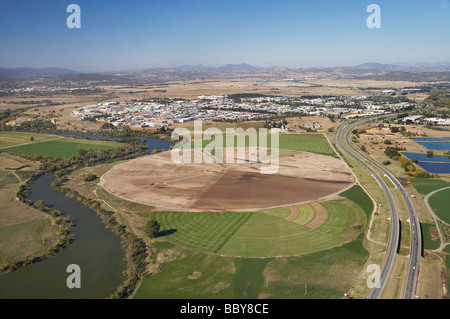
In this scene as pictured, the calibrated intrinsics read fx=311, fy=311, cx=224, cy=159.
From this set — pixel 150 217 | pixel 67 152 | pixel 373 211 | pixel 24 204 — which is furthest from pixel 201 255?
pixel 67 152

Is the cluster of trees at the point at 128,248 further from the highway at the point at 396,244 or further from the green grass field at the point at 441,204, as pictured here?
the green grass field at the point at 441,204

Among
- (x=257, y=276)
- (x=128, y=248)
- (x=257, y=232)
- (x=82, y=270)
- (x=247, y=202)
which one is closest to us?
(x=257, y=276)

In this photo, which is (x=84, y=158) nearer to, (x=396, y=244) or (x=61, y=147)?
(x=61, y=147)

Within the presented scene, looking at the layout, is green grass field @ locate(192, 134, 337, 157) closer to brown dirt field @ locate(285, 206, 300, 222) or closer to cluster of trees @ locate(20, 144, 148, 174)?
cluster of trees @ locate(20, 144, 148, 174)

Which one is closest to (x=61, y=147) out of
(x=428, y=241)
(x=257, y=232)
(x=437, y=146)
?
(x=257, y=232)

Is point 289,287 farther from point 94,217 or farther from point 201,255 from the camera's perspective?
point 94,217

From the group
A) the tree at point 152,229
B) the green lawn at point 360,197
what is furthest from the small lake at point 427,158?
the tree at point 152,229
